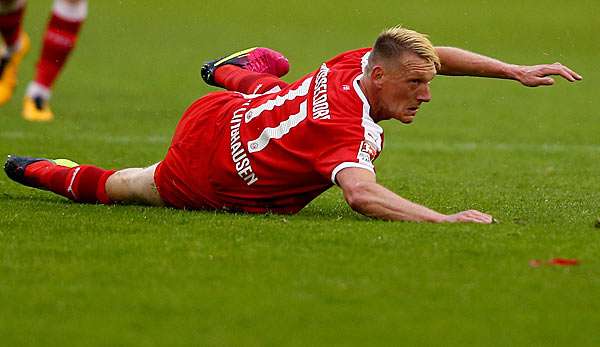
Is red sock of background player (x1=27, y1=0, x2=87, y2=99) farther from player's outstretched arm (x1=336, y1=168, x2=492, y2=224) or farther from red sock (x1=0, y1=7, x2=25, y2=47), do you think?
player's outstretched arm (x1=336, y1=168, x2=492, y2=224)

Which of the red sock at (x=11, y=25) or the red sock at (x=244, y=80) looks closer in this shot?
the red sock at (x=11, y=25)

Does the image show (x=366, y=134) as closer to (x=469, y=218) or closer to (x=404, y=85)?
(x=404, y=85)

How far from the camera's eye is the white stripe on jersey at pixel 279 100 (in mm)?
7801

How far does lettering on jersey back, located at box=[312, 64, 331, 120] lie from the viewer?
743cm

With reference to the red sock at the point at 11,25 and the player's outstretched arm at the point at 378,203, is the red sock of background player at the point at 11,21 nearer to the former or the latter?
the red sock at the point at 11,25

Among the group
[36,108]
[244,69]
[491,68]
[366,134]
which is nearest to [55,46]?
[36,108]

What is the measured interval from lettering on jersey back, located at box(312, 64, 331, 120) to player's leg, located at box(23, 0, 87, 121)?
1.54 metres

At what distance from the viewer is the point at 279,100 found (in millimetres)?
7848

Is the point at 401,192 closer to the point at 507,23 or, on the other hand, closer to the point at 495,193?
the point at 495,193

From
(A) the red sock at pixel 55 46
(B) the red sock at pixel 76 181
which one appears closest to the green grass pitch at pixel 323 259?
(B) the red sock at pixel 76 181

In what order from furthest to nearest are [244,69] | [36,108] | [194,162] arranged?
[244,69] → [194,162] → [36,108]

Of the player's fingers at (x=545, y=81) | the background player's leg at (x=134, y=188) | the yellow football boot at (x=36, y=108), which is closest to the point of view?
the yellow football boot at (x=36, y=108)

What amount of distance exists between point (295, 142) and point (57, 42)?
1.59m

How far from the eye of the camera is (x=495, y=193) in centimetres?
966
